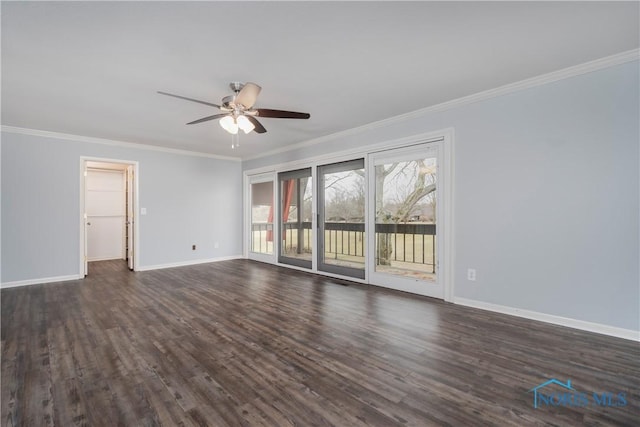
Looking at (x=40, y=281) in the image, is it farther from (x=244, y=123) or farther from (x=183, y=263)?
(x=244, y=123)

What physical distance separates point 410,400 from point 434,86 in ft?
9.44

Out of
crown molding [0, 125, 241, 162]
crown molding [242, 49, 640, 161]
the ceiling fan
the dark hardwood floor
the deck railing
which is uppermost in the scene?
crown molding [242, 49, 640, 161]

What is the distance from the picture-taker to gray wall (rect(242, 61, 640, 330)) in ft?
8.24

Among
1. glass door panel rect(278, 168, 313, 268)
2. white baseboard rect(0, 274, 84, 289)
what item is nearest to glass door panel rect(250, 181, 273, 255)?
glass door panel rect(278, 168, 313, 268)

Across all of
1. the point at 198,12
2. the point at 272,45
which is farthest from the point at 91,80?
the point at 272,45

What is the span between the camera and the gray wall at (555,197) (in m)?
2.51

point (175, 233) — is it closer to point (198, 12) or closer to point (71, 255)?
point (71, 255)

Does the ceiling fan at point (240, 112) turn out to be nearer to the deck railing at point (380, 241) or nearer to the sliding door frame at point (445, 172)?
the sliding door frame at point (445, 172)

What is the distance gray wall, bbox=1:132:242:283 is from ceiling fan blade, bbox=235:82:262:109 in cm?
387

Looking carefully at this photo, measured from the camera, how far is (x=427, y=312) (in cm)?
320

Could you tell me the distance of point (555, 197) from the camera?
2836 mm

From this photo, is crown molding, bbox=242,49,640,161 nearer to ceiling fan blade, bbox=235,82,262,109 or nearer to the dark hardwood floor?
ceiling fan blade, bbox=235,82,262,109

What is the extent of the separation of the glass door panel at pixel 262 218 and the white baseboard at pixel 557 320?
4028 mm

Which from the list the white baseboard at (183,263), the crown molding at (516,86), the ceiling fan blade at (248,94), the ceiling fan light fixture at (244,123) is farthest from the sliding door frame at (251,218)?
the ceiling fan blade at (248,94)
